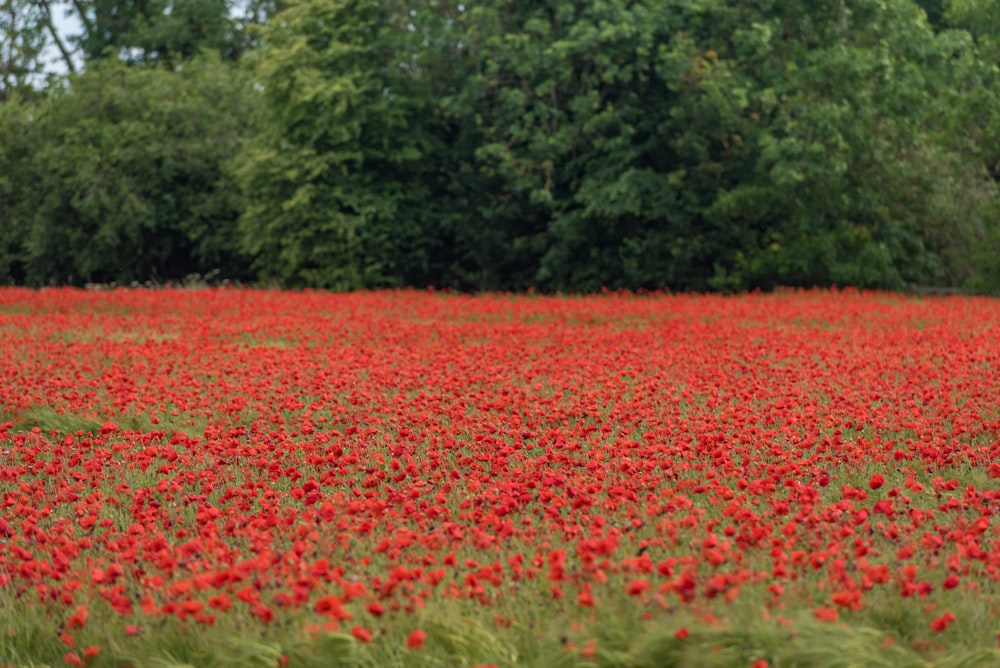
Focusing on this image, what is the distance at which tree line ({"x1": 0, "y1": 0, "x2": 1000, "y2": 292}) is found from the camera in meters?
28.2

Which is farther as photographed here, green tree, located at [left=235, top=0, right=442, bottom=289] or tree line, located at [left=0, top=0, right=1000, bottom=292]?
green tree, located at [left=235, top=0, right=442, bottom=289]

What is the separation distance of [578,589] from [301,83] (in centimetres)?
2837

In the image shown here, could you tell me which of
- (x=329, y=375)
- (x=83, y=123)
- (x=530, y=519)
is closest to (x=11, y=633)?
(x=530, y=519)

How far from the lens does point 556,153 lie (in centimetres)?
2992

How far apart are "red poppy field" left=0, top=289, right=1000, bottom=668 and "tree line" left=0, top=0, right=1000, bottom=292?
13.8m

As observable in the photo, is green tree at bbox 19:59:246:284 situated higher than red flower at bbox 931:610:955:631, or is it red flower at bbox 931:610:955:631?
green tree at bbox 19:59:246:284

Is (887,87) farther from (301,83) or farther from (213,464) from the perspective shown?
(213,464)

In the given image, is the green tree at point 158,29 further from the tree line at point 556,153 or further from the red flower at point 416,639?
the red flower at point 416,639

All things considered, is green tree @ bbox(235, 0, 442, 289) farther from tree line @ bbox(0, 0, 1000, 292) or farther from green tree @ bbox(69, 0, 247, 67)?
green tree @ bbox(69, 0, 247, 67)

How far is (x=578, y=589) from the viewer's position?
5039 millimetres

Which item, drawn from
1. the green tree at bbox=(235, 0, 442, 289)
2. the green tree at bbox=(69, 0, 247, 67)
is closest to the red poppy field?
the green tree at bbox=(235, 0, 442, 289)

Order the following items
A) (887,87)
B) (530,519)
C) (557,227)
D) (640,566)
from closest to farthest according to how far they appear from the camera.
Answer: (640,566) < (530,519) < (887,87) < (557,227)

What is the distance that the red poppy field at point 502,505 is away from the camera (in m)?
4.69

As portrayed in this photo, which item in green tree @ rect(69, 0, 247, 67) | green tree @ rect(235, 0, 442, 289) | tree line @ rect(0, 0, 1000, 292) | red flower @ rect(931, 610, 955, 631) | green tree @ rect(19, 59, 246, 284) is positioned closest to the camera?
red flower @ rect(931, 610, 955, 631)
